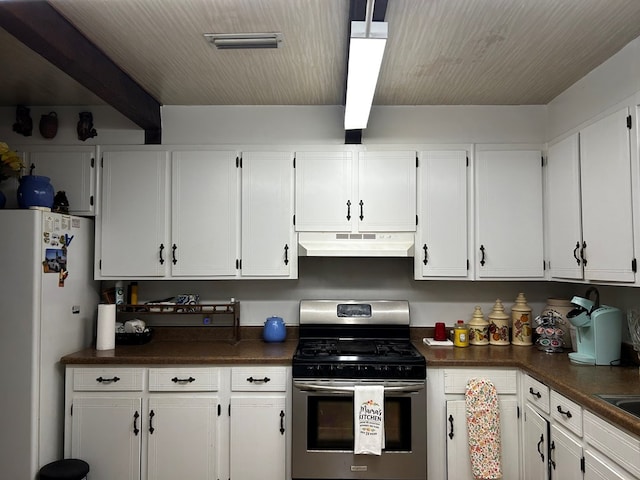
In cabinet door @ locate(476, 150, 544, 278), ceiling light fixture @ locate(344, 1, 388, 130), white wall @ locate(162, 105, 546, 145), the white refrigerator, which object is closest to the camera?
ceiling light fixture @ locate(344, 1, 388, 130)

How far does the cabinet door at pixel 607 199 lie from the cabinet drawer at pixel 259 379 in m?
1.90

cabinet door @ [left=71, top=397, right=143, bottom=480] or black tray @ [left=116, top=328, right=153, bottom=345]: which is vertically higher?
black tray @ [left=116, top=328, right=153, bottom=345]

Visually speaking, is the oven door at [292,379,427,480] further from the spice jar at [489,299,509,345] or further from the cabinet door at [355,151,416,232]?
the cabinet door at [355,151,416,232]

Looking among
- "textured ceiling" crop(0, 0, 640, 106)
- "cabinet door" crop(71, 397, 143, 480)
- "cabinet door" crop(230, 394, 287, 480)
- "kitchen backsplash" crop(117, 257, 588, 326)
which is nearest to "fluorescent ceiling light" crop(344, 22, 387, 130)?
"textured ceiling" crop(0, 0, 640, 106)

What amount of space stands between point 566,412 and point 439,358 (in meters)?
0.73

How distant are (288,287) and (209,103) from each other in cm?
150

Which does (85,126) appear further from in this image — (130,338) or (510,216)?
(510,216)

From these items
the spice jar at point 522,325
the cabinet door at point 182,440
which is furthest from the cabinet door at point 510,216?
the cabinet door at point 182,440

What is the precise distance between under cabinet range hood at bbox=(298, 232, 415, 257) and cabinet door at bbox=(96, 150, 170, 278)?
102 cm

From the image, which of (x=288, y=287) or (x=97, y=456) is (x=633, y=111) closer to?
(x=288, y=287)

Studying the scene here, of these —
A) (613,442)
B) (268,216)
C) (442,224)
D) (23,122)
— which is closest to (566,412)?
(613,442)

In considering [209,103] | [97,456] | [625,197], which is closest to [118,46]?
[209,103]

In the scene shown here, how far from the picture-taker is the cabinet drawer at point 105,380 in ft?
8.20

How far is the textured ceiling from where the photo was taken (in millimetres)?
1819
